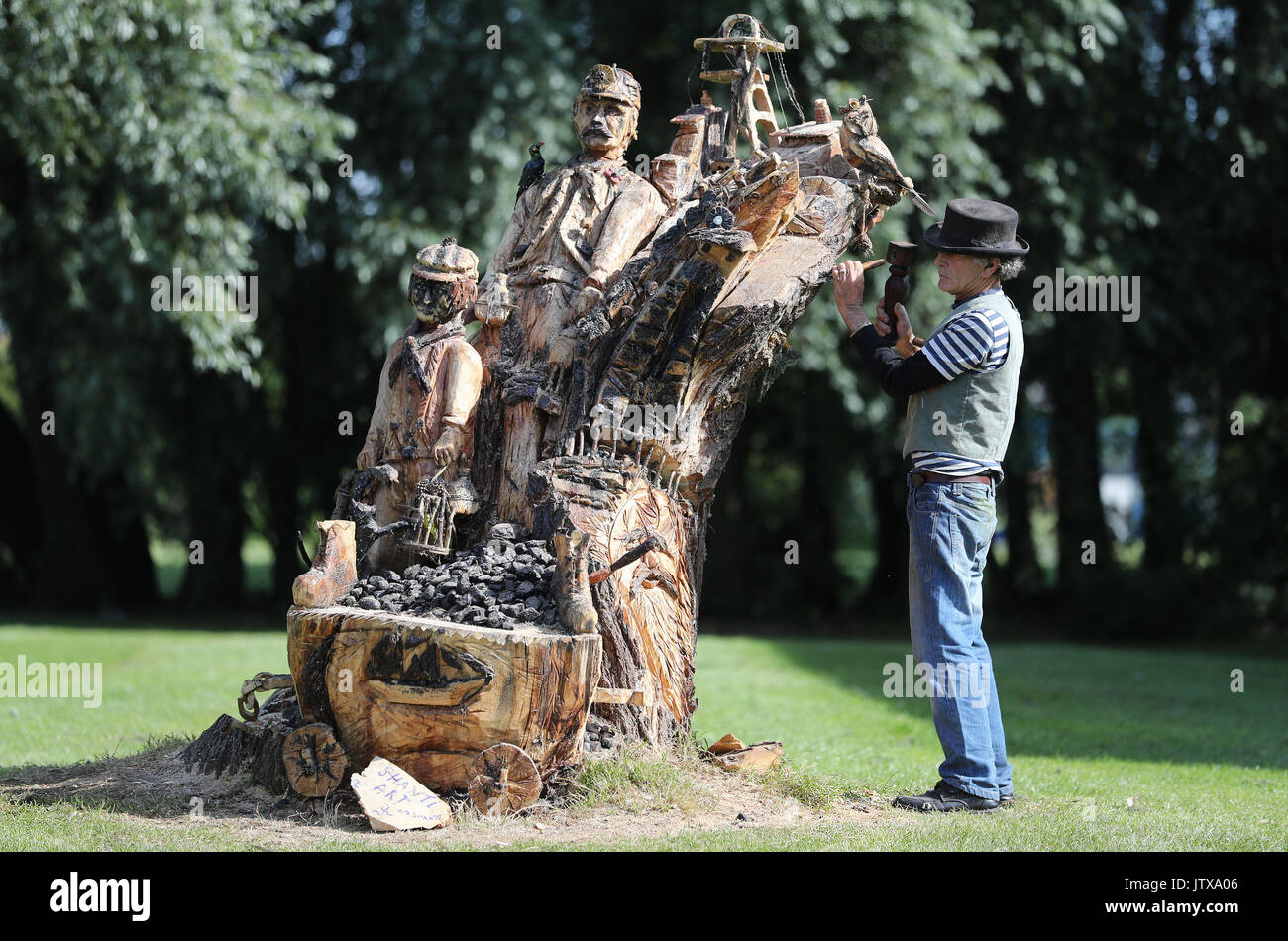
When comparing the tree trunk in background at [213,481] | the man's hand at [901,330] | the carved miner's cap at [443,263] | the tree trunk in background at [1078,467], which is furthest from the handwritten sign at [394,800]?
the tree trunk in background at [1078,467]

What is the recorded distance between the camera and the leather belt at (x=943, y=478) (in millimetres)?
6129

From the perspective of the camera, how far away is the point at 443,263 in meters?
7.02

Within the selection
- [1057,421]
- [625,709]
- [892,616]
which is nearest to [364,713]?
[625,709]

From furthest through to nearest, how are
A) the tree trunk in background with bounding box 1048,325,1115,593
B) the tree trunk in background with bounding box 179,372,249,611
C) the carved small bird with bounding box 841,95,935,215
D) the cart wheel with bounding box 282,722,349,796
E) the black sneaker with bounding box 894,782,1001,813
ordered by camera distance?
the tree trunk in background with bounding box 1048,325,1115,593
the tree trunk in background with bounding box 179,372,249,611
the carved small bird with bounding box 841,95,935,215
the black sneaker with bounding box 894,782,1001,813
the cart wheel with bounding box 282,722,349,796

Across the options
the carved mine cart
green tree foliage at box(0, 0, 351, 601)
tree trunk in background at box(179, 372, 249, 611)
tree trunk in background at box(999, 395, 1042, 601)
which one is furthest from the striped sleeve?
tree trunk in background at box(179, 372, 249, 611)

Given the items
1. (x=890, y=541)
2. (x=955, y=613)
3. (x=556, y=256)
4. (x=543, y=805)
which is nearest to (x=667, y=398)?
(x=556, y=256)

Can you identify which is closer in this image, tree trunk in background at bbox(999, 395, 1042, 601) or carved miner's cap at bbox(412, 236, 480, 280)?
carved miner's cap at bbox(412, 236, 480, 280)

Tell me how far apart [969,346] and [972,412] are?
289 millimetres

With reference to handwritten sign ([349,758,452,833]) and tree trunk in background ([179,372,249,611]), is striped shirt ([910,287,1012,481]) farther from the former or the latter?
tree trunk in background ([179,372,249,611])

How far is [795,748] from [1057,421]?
1063 centimetres

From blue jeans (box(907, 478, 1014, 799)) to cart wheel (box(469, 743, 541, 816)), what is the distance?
1762 mm

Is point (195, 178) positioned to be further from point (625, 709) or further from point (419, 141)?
point (625, 709)

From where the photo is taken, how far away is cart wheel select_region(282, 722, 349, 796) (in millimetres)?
6059

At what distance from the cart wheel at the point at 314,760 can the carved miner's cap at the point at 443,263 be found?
2280mm
